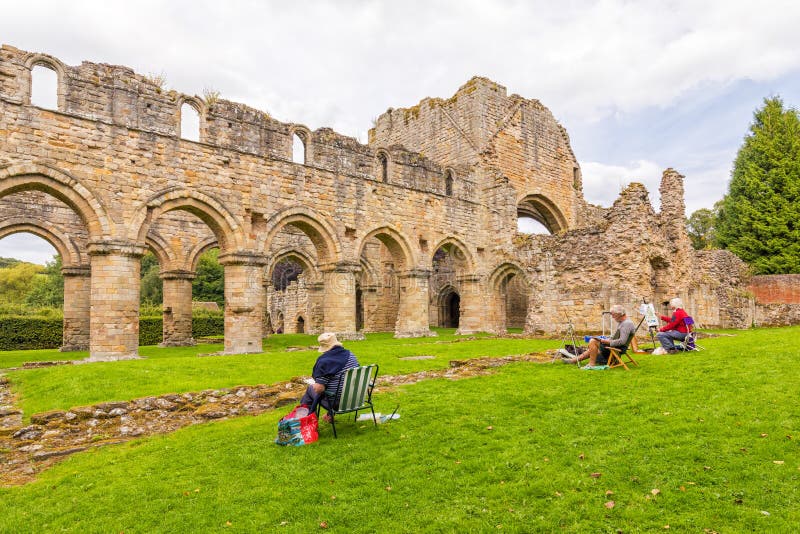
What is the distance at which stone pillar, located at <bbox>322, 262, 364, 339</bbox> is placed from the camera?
18031 millimetres

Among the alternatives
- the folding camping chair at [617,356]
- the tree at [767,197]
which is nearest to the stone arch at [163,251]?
the folding camping chair at [617,356]

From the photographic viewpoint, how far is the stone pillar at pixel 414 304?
2056cm

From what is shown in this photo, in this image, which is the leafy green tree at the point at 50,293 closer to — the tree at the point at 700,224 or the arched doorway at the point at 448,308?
the arched doorway at the point at 448,308

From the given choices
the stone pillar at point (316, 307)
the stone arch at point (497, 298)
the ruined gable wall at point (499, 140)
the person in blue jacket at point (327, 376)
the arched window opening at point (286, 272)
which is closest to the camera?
the person in blue jacket at point (327, 376)

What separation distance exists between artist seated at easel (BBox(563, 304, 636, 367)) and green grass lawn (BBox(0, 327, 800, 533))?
0.90 metres

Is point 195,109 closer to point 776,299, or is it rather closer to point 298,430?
point 298,430

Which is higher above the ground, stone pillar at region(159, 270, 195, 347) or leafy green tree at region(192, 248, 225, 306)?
leafy green tree at region(192, 248, 225, 306)

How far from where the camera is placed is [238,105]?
16.3 m

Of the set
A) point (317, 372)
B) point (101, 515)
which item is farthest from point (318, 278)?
point (101, 515)

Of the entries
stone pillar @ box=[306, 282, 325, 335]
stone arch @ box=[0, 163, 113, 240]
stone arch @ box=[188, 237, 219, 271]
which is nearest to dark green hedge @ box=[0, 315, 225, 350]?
stone arch @ box=[188, 237, 219, 271]

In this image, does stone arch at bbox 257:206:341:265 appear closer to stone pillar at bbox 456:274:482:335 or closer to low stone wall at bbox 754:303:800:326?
stone pillar at bbox 456:274:482:335

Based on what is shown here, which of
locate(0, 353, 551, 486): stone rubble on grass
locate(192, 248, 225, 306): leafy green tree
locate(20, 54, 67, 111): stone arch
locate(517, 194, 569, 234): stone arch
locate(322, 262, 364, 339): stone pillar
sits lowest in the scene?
locate(0, 353, 551, 486): stone rubble on grass

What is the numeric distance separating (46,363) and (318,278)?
498 inches

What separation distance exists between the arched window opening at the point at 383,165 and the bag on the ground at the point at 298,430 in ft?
50.2
